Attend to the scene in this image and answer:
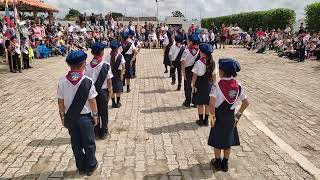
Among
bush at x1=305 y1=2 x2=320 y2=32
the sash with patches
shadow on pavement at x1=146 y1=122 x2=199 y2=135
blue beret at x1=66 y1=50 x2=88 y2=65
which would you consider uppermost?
bush at x1=305 y1=2 x2=320 y2=32

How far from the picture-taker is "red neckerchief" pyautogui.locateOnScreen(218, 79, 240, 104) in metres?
5.48

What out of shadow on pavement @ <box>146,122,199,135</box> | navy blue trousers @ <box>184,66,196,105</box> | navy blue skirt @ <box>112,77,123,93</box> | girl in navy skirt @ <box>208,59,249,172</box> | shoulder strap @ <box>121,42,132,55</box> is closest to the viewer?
girl in navy skirt @ <box>208,59,249,172</box>

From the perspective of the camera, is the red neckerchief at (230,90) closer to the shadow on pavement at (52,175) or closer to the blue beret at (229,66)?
the blue beret at (229,66)

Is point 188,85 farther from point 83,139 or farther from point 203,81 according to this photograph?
point 83,139

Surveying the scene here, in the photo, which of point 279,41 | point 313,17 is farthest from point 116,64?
point 313,17

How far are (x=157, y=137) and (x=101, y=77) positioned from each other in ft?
5.30

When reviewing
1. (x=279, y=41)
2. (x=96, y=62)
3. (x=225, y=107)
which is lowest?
(x=225, y=107)

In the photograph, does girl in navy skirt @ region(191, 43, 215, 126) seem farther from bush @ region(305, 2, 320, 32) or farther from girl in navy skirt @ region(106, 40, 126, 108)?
bush @ region(305, 2, 320, 32)

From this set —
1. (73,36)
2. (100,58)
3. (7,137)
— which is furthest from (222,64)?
(73,36)

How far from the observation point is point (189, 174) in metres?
5.64

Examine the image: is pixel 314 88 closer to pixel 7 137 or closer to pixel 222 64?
pixel 222 64

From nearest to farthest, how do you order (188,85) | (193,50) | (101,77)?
(101,77) < (193,50) < (188,85)

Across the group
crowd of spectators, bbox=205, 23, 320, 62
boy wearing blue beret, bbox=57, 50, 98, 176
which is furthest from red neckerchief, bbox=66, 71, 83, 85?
crowd of spectators, bbox=205, 23, 320, 62

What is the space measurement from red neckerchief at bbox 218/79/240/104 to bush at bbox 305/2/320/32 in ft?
72.1
